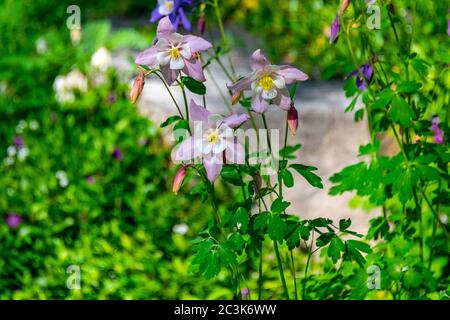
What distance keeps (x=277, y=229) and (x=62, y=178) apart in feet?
7.15

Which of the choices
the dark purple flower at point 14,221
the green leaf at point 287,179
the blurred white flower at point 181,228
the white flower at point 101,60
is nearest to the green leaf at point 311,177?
the green leaf at point 287,179

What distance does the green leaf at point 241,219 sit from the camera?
208 centimetres

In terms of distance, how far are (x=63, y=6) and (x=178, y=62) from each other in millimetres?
4406

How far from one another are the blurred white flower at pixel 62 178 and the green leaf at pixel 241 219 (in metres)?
2.02

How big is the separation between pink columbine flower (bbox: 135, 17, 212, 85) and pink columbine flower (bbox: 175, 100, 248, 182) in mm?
104

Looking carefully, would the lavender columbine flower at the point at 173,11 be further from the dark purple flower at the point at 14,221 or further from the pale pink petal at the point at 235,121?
the dark purple flower at the point at 14,221

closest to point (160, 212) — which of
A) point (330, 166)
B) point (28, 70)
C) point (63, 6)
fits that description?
point (330, 166)

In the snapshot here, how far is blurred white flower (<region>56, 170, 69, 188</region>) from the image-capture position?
12.9ft

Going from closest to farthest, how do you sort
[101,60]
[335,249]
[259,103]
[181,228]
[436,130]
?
[259,103], [335,249], [436,130], [181,228], [101,60]

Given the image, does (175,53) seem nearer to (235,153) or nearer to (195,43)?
(195,43)

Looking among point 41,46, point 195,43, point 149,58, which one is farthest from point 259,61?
point 41,46

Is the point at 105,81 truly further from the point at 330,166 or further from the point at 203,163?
the point at 203,163

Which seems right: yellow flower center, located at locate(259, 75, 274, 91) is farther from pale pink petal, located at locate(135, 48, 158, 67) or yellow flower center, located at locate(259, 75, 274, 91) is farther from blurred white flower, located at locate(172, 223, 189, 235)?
blurred white flower, located at locate(172, 223, 189, 235)

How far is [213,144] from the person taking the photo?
1915mm
